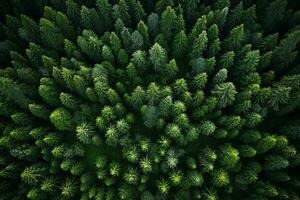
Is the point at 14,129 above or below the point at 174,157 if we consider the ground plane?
above

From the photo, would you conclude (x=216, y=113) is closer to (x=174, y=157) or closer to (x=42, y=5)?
(x=174, y=157)

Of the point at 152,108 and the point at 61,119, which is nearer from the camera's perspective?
the point at 152,108

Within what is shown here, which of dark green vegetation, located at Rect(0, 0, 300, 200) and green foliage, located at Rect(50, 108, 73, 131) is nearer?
dark green vegetation, located at Rect(0, 0, 300, 200)

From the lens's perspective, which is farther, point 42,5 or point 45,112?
point 42,5

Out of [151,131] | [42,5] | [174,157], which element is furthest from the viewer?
[42,5]

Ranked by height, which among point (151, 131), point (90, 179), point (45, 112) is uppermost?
point (45, 112)

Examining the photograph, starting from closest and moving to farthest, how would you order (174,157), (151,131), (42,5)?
1. (174,157)
2. (151,131)
3. (42,5)

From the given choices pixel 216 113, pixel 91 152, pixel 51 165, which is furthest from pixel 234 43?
pixel 51 165

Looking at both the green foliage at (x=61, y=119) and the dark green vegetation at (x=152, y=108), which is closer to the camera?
the dark green vegetation at (x=152, y=108)
